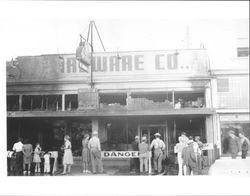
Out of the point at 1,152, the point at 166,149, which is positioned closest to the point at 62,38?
the point at 1,152

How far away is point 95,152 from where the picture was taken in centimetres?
772

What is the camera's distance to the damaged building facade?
8172mm

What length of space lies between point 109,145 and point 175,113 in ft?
5.82

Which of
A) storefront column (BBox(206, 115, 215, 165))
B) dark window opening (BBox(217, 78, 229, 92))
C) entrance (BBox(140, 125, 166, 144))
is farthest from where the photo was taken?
dark window opening (BBox(217, 78, 229, 92))

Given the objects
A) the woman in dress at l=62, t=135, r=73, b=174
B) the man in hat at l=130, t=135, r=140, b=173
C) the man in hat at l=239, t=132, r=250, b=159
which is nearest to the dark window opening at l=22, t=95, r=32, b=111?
the woman in dress at l=62, t=135, r=73, b=174

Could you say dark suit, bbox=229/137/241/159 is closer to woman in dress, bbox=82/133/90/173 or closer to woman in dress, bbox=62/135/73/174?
woman in dress, bbox=82/133/90/173

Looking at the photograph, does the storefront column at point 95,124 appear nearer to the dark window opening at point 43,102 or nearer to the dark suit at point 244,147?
the dark window opening at point 43,102

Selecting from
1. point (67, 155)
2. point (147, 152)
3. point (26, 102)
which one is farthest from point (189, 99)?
point (26, 102)

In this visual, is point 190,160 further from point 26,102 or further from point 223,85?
point 26,102

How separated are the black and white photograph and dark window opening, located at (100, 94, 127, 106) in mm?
26

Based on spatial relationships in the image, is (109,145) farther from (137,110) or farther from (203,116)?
(203,116)

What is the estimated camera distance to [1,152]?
20.7 ft

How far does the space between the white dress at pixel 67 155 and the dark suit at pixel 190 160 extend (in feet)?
8.12

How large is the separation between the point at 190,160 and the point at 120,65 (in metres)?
2.94
